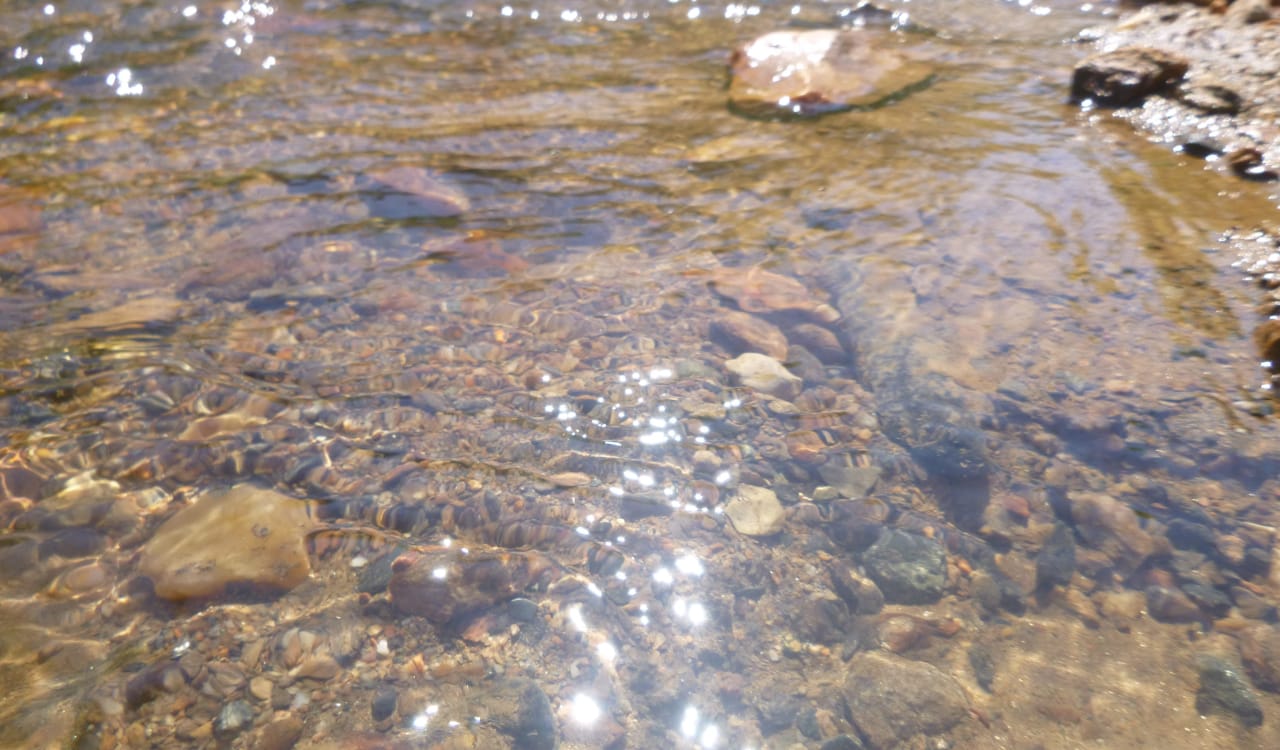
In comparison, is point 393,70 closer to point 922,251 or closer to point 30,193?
point 30,193

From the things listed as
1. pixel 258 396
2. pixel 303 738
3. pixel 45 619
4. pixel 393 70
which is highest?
pixel 393 70

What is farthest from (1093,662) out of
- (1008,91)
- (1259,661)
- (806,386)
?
(1008,91)

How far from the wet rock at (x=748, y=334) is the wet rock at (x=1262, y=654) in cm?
220

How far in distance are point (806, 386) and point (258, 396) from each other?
8.97 feet

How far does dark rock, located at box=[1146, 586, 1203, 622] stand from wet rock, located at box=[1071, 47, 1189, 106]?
5044 mm

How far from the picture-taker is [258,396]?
3.56 meters

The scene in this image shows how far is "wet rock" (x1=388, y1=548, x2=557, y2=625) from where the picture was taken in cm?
272

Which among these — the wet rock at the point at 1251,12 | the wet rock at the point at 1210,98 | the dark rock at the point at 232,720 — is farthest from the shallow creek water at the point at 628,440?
the wet rock at the point at 1251,12

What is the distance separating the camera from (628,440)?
11.3 ft

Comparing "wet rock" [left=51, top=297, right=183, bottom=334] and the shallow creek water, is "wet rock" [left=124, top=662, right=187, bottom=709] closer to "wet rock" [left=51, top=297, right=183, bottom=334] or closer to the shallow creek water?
the shallow creek water

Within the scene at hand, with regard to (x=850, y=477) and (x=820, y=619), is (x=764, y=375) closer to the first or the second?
(x=850, y=477)

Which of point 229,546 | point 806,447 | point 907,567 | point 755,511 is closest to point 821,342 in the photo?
point 806,447

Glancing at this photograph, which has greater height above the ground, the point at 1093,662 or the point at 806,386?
the point at 806,386

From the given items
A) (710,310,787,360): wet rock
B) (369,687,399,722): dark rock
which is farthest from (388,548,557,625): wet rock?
(710,310,787,360): wet rock
